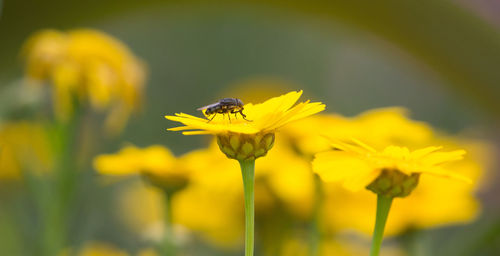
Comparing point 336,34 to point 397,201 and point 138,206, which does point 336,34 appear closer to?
point 138,206

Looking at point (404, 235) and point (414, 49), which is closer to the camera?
point (404, 235)

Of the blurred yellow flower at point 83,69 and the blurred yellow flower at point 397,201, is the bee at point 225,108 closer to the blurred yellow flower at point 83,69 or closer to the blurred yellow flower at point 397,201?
the blurred yellow flower at point 397,201

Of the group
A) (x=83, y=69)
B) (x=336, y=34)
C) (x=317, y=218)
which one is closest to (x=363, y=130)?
(x=317, y=218)

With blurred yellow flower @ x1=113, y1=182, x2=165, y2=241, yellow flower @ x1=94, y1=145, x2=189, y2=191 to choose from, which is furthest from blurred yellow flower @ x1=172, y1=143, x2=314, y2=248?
blurred yellow flower @ x1=113, y1=182, x2=165, y2=241

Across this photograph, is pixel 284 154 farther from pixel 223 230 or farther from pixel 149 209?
pixel 149 209

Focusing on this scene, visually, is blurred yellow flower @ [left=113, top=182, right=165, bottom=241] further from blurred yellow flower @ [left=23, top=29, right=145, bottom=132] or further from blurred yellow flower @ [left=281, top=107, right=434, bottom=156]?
blurred yellow flower @ [left=281, top=107, right=434, bottom=156]

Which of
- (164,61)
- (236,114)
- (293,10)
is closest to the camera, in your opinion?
(236,114)

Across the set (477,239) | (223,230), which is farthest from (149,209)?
(477,239)
